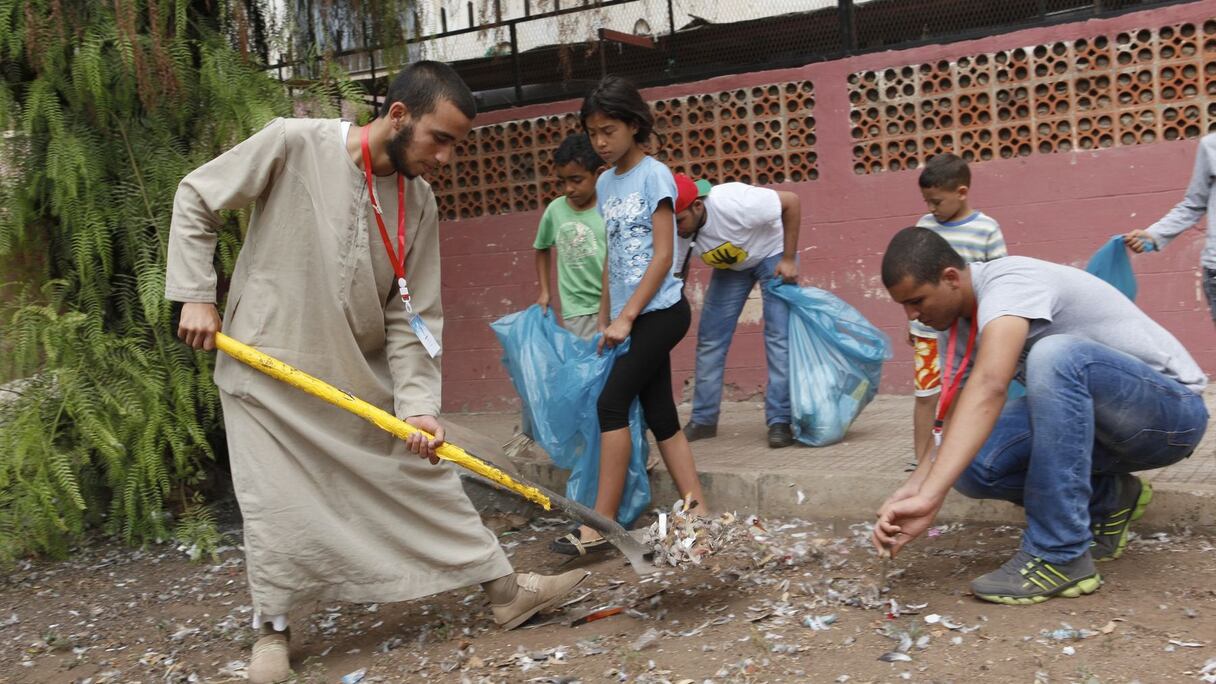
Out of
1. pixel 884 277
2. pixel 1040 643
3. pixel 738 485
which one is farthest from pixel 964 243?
pixel 1040 643

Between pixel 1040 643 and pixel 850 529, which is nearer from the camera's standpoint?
pixel 1040 643

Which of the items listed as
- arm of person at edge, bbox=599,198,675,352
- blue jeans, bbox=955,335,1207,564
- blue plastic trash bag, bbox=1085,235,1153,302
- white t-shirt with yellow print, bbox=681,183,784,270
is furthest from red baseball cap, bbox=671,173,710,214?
blue jeans, bbox=955,335,1207,564

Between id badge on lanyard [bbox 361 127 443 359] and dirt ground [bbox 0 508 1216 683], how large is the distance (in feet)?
3.15

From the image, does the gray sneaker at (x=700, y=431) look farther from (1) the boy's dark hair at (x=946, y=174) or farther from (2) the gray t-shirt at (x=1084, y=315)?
(2) the gray t-shirt at (x=1084, y=315)

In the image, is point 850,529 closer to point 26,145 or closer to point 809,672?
point 809,672

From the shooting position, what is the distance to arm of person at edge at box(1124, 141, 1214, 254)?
417 cm

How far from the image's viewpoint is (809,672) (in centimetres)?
305

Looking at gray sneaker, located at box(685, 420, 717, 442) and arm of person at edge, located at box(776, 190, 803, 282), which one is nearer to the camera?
arm of person at edge, located at box(776, 190, 803, 282)

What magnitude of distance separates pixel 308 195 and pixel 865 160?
160 inches

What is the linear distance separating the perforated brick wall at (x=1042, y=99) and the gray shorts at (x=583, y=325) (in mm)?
2209

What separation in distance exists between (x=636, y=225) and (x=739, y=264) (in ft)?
4.96

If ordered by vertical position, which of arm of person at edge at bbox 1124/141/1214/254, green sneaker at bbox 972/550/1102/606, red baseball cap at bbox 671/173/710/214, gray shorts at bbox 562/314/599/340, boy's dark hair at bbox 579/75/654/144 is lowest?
green sneaker at bbox 972/550/1102/606

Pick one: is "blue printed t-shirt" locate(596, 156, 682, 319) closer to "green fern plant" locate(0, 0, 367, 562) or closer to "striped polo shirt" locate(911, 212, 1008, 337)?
"striped polo shirt" locate(911, 212, 1008, 337)

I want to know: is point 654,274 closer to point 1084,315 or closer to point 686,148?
point 1084,315
